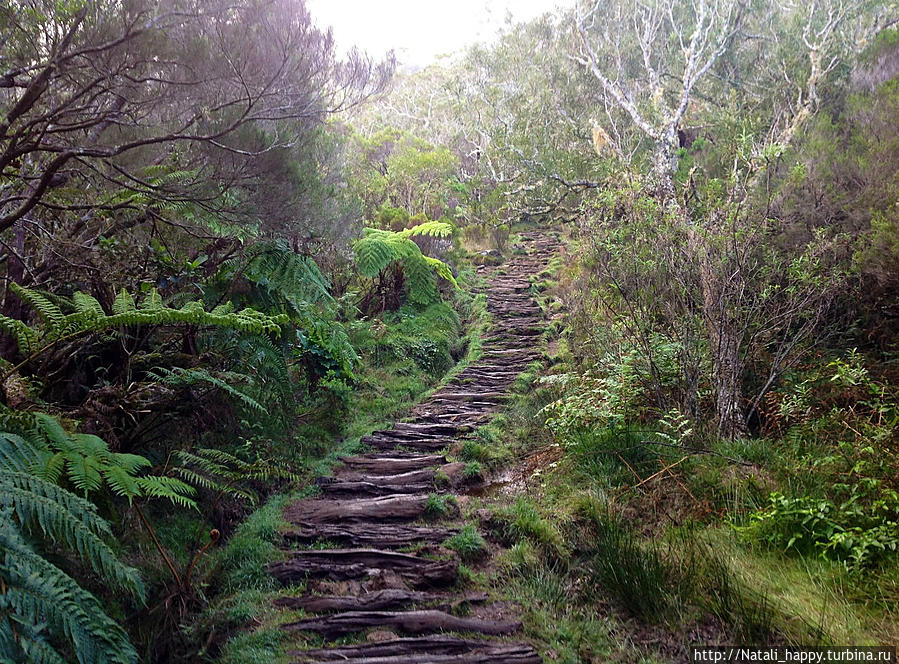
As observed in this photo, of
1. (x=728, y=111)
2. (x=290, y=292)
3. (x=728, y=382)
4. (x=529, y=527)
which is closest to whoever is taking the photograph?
(x=529, y=527)

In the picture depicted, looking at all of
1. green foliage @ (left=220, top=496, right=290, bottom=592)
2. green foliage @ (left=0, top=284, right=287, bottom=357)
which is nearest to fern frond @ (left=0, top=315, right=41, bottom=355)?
green foliage @ (left=0, top=284, right=287, bottom=357)

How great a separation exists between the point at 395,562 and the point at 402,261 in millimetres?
6545

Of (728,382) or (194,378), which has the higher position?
(194,378)

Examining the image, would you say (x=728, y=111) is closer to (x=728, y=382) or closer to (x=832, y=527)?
(x=728, y=382)

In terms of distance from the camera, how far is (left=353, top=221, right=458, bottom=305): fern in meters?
8.14

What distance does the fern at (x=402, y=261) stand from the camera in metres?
8.14

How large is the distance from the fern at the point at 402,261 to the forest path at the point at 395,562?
2.68m

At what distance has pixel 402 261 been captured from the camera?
938 cm

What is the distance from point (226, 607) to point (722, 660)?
94.0 inches

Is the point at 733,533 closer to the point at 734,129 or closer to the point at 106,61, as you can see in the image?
the point at 106,61

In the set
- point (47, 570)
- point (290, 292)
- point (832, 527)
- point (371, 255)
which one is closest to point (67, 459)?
point (47, 570)

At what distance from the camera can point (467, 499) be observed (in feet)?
14.3

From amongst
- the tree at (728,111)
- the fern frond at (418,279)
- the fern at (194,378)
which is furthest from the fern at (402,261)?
the fern at (194,378)

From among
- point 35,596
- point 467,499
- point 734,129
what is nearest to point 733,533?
point 467,499
